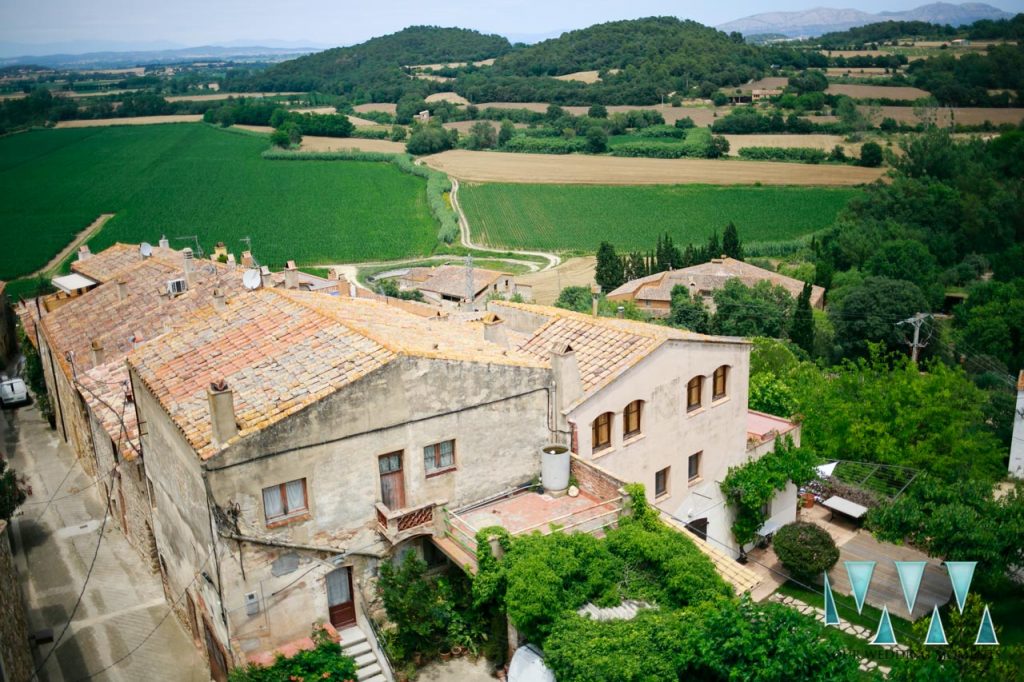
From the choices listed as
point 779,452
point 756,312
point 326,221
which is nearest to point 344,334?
point 779,452

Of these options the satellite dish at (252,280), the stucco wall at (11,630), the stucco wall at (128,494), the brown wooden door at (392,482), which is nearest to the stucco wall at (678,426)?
the brown wooden door at (392,482)

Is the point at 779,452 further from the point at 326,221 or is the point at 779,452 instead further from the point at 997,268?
the point at 326,221

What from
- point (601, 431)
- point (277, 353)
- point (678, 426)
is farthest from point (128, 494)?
point (678, 426)

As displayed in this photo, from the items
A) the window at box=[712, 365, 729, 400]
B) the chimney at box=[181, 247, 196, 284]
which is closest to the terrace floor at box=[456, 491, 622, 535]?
the window at box=[712, 365, 729, 400]

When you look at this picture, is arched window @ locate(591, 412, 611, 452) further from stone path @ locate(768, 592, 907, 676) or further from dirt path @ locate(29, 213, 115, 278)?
dirt path @ locate(29, 213, 115, 278)

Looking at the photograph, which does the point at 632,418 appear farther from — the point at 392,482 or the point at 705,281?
the point at 705,281
